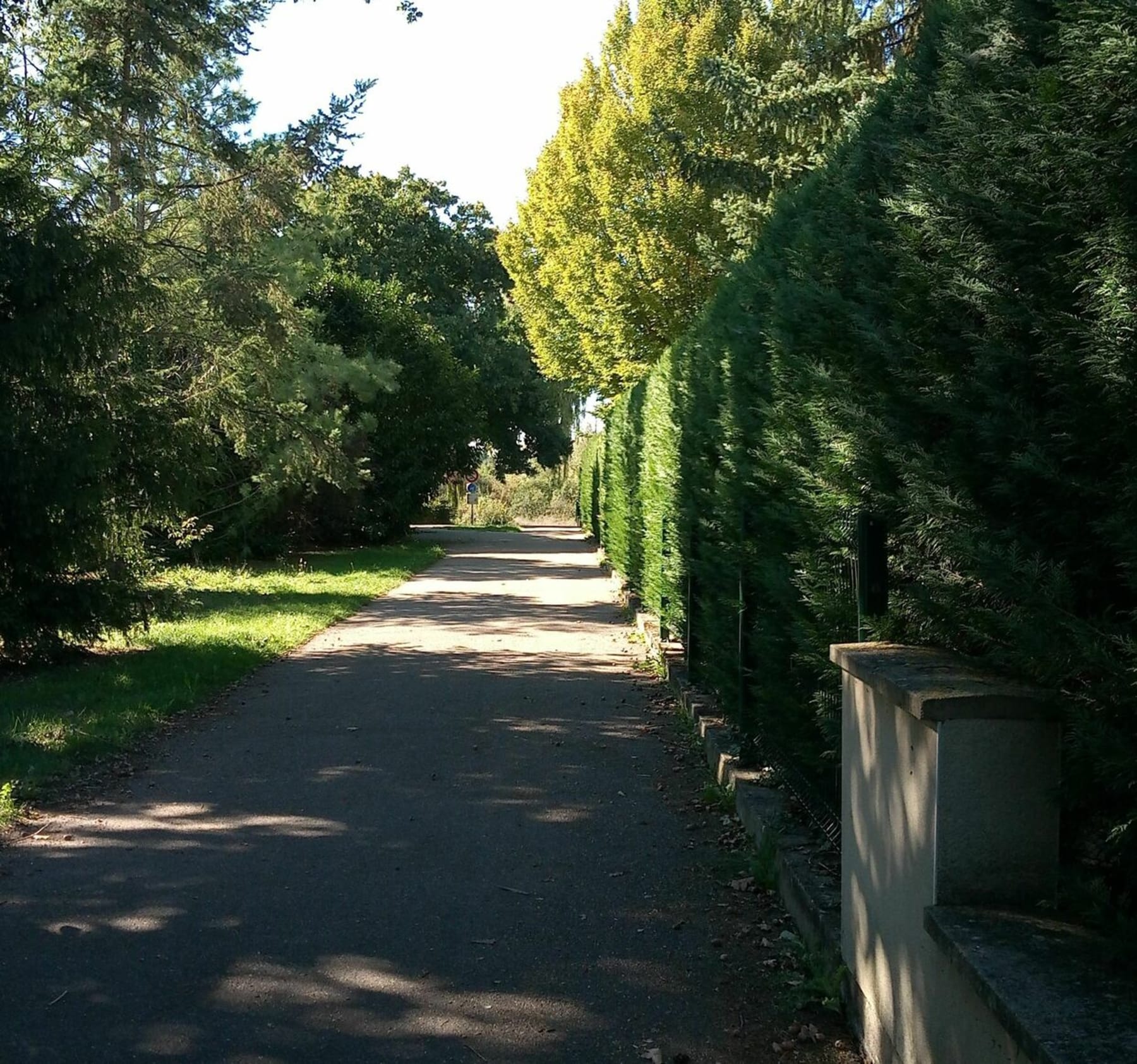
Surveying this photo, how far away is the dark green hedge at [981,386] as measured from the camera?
2.76 meters

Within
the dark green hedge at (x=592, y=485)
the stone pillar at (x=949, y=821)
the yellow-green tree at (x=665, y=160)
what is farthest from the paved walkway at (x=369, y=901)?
the dark green hedge at (x=592, y=485)

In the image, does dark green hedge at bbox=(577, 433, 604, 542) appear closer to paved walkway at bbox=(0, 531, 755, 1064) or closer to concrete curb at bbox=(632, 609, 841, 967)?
concrete curb at bbox=(632, 609, 841, 967)

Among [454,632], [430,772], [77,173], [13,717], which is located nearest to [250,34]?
[77,173]

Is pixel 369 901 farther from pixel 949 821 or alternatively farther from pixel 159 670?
pixel 159 670

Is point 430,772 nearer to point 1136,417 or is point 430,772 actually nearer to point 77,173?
point 1136,417

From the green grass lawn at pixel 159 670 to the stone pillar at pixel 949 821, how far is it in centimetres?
517

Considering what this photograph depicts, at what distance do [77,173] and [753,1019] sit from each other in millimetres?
14933

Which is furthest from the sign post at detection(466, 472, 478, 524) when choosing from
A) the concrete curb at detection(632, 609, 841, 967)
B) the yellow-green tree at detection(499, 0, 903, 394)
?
the concrete curb at detection(632, 609, 841, 967)

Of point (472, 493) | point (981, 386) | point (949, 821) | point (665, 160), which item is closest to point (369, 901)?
point (949, 821)

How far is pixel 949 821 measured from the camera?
3197 millimetres

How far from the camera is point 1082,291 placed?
296 cm

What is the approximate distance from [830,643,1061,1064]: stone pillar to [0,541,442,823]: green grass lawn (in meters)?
5.17

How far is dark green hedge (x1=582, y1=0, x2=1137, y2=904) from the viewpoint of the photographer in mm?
2760

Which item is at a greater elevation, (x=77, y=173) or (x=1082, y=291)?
(x=77, y=173)
